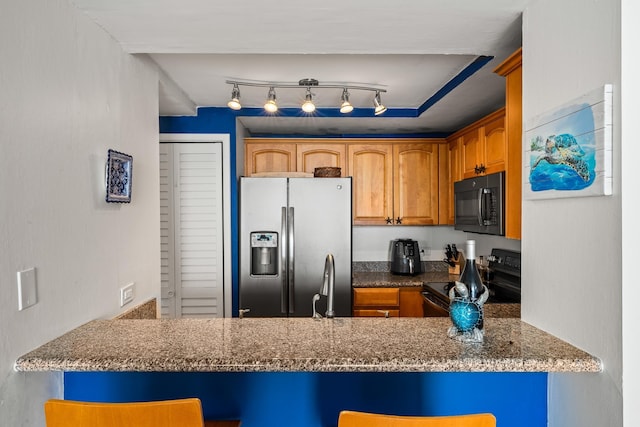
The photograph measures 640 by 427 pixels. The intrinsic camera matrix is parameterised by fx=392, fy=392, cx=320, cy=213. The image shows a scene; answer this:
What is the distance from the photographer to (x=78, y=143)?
1412mm

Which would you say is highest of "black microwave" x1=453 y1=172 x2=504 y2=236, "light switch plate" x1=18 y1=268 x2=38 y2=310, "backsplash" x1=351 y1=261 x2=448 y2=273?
"black microwave" x1=453 y1=172 x2=504 y2=236

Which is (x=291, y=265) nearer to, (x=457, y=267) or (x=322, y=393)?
(x=457, y=267)

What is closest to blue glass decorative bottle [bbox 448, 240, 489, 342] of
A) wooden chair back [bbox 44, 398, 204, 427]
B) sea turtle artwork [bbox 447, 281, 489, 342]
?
sea turtle artwork [bbox 447, 281, 489, 342]

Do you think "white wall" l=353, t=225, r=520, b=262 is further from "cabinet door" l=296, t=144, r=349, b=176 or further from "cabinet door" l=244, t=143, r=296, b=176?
"cabinet door" l=244, t=143, r=296, b=176

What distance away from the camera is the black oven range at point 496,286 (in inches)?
106

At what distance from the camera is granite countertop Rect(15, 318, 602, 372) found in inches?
41.0

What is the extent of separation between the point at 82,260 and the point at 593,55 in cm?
176

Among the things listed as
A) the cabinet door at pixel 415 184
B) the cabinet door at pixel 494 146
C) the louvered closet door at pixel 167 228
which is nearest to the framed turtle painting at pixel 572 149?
the cabinet door at pixel 494 146

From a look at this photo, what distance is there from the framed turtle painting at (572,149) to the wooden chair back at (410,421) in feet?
2.11

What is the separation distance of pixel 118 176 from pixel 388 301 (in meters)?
2.32

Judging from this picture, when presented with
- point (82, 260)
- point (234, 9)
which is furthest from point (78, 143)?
point (234, 9)

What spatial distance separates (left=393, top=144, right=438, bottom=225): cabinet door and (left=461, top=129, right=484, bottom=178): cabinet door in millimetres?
408

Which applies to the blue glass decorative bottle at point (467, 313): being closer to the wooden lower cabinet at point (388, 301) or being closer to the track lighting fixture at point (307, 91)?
the track lighting fixture at point (307, 91)

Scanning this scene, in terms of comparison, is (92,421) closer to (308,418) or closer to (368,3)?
(308,418)
